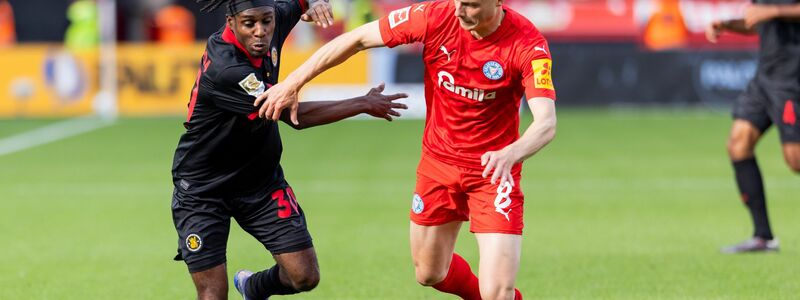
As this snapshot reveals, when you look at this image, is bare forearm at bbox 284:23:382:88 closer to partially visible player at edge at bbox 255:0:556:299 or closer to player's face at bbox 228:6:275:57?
partially visible player at edge at bbox 255:0:556:299

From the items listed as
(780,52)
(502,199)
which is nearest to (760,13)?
(780,52)

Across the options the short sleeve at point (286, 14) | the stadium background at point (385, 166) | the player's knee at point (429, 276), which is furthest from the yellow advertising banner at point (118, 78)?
the player's knee at point (429, 276)

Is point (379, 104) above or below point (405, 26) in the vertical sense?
below

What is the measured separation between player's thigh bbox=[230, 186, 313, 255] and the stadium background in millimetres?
1416

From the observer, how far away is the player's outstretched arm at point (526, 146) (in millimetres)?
6381

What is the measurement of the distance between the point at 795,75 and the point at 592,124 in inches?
505

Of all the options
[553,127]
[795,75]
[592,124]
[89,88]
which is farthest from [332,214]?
[89,88]

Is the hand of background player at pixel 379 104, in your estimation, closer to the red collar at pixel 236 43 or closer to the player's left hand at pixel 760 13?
the red collar at pixel 236 43

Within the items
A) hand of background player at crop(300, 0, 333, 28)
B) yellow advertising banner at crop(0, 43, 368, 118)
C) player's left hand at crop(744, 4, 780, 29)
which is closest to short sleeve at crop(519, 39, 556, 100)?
hand of background player at crop(300, 0, 333, 28)

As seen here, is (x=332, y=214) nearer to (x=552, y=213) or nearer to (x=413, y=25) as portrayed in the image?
(x=552, y=213)

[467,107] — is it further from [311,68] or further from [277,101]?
[277,101]

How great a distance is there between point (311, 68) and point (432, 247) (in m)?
1.41

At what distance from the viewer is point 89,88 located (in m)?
25.4

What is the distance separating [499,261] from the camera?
284 inches
